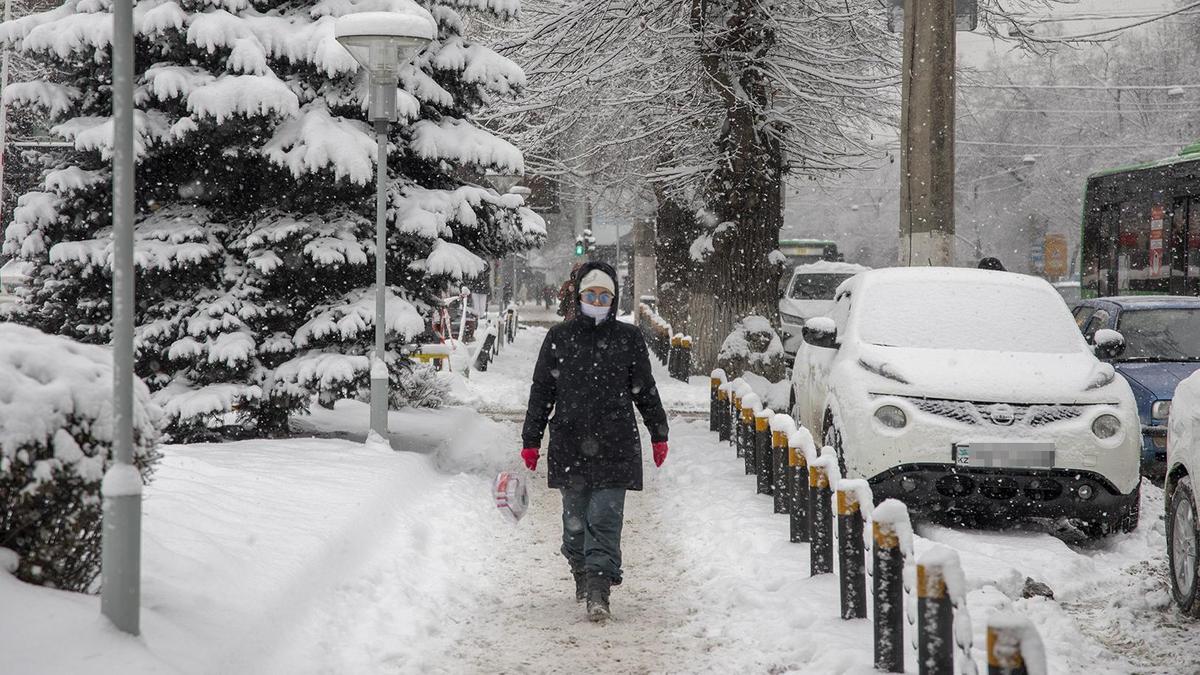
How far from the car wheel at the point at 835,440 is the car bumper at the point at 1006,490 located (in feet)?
1.72

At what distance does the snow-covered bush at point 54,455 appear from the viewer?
14.7ft

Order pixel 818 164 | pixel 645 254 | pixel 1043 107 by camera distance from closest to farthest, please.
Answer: pixel 818 164 → pixel 645 254 → pixel 1043 107

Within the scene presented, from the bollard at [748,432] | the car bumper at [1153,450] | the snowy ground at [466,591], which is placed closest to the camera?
the snowy ground at [466,591]

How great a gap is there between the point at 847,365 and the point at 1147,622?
2895mm

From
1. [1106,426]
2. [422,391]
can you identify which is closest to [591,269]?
[1106,426]

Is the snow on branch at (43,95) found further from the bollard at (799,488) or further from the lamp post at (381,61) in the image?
the bollard at (799,488)

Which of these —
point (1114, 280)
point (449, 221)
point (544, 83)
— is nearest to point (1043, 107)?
point (1114, 280)

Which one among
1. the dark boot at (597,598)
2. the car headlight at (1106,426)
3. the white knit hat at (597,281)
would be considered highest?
the white knit hat at (597,281)

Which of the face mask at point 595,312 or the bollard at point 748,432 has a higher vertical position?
the face mask at point 595,312

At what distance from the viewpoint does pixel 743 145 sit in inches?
640

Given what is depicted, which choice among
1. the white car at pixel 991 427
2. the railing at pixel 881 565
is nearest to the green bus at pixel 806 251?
the railing at pixel 881 565

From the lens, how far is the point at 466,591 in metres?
7.27

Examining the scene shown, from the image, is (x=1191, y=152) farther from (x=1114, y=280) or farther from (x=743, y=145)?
(x=743, y=145)

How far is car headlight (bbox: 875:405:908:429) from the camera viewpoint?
820 centimetres
